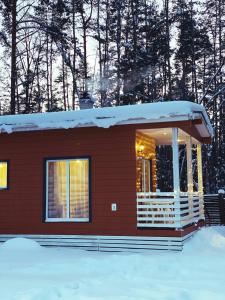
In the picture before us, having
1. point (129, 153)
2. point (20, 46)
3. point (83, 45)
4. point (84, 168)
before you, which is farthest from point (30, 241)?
point (20, 46)

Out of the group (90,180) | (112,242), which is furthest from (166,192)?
(90,180)

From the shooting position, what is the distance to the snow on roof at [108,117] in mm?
9109

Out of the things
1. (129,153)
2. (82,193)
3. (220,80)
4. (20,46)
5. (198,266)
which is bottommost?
(198,266)

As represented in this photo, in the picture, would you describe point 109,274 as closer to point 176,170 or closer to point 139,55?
point 176,170

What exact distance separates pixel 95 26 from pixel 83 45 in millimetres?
1286

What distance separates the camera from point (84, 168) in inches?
407

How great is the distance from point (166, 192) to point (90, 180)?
1820mm

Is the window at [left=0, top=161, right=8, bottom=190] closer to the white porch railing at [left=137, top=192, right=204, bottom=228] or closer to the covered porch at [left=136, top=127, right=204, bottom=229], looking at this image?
Result: the covered porch at [left=136, top=127, right=204, bottom=229]

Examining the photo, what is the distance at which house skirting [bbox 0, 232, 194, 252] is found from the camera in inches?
370

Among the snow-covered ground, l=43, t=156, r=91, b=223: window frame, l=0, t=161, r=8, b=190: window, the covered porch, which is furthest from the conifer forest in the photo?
the snow-covered ground

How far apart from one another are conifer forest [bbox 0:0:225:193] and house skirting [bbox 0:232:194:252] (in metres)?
14.5

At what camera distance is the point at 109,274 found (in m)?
6.90

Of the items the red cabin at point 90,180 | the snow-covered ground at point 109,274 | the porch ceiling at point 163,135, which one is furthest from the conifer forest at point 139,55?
the snow-covered ground at point 109,274

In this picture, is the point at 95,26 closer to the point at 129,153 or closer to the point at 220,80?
the point at 220,80
